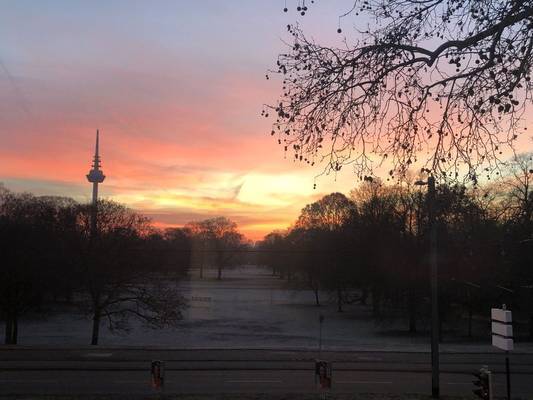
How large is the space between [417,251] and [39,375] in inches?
1417

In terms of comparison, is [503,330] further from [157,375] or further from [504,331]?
[157,375]

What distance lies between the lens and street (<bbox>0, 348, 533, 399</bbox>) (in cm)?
1950

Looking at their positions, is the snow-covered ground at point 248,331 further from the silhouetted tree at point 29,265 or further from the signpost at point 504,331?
the signpost at point 504,331

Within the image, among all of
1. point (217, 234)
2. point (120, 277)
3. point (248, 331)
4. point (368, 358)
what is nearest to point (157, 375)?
point (368, 358)

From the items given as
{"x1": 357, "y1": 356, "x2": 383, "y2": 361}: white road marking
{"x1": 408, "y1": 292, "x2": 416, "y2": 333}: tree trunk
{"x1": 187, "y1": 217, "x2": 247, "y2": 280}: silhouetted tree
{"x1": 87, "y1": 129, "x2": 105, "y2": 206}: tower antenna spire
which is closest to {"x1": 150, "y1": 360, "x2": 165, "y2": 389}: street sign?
{"x1": 357, "y1": 356, "x2": 383, "y2": 361}: white road marking

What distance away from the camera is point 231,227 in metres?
156

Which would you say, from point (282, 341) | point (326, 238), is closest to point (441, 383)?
point (282, 341)

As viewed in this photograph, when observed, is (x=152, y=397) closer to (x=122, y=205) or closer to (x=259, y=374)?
(x=259, y=374)

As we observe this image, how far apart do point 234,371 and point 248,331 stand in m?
26.5

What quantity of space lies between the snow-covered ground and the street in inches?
233

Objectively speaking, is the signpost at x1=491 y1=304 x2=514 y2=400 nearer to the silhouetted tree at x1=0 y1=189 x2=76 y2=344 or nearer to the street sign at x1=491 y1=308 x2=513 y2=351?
the street sign at x1=491 y1=308 x2=513 y2=351

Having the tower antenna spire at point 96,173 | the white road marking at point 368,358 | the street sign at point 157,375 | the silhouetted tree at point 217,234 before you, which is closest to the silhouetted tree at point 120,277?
the white road marking at point 368,358

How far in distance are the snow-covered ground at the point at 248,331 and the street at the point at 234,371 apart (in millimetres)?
5924

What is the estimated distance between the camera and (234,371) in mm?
23812
